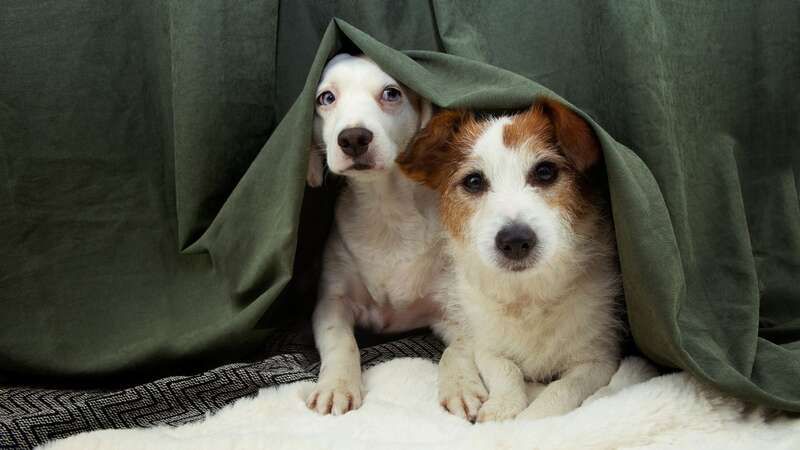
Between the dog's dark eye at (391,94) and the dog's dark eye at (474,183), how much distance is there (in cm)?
33

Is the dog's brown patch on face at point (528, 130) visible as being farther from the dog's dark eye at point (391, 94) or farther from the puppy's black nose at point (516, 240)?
the dog's dark eye at point (391, 94)

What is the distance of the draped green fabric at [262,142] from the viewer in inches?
76.3

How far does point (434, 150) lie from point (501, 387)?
621 millimetres

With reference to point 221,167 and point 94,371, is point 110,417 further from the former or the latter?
point 221,167

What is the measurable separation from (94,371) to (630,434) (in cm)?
140

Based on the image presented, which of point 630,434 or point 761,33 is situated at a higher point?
point 761,33

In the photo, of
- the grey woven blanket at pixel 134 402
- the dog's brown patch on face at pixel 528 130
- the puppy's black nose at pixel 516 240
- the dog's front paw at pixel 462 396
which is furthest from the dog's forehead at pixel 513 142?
the grey woven blanket at pixel 134 402

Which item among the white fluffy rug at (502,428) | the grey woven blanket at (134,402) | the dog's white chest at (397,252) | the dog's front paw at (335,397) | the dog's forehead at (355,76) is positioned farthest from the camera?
the dog's white chest at (397,252)

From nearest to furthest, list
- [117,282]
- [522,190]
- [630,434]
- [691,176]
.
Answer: [630,434]
[522,190]
[691,176]
[117,282]

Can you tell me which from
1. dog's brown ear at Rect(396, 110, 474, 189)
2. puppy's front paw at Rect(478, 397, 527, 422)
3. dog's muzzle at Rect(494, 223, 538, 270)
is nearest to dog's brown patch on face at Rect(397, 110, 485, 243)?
dog's brown ear at Rect(396, 110, 474, 189)

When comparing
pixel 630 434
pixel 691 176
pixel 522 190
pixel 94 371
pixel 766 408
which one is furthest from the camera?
pixel 94 371

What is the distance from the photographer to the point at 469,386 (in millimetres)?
1963

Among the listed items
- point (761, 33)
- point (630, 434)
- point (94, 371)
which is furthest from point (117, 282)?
point (761, 33)

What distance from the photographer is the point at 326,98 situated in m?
2.15
